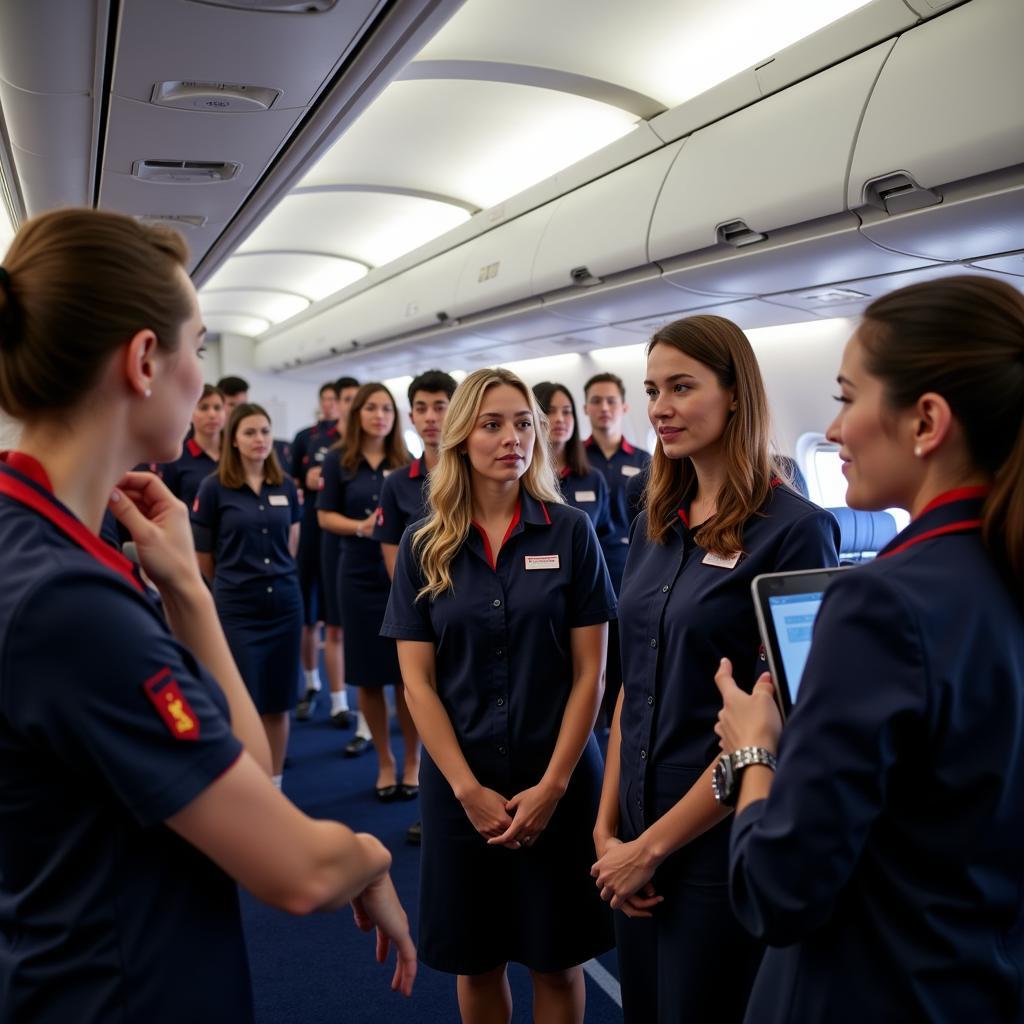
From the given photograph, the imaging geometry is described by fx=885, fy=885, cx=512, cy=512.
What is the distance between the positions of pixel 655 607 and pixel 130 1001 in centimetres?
125

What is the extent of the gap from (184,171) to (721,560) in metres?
3.47

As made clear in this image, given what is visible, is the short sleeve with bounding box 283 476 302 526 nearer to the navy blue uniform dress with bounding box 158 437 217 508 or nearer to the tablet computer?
the navy blue uniform dress with bounding box 158 437 217 508

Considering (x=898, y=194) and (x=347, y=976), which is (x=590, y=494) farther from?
(x=347, y=976)

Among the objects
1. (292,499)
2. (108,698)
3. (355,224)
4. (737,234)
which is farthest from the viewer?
(355,224)

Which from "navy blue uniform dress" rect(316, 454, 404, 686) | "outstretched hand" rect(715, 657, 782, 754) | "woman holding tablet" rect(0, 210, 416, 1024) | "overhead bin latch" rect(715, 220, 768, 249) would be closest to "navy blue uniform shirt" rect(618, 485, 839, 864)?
"outstretched hand" rect(715, 657, 782, 754)

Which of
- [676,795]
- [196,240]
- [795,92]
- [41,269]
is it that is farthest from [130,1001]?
[196,240]

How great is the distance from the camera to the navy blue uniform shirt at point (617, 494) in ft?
18.4

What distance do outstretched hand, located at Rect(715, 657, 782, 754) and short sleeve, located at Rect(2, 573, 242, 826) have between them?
723 mm

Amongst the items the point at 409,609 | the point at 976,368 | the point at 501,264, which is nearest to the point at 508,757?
the point at 409,609

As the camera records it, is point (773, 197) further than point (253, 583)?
No

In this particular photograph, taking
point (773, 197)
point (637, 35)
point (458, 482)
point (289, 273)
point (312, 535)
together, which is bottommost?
point (312, 535)

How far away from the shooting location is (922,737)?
1.05 m

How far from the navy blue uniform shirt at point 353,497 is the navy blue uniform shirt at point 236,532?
617 mm

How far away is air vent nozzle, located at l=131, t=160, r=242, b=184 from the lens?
4094 millimetres
